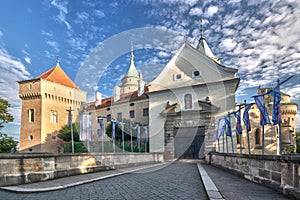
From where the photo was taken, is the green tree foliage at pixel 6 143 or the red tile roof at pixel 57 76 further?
the red tile roof at pixel 57 76

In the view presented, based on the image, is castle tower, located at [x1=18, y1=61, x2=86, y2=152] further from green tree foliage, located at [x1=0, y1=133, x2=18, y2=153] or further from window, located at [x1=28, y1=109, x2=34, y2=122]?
green tree foliage, located at [x1=0, y1=133, x2=18, y2=153]

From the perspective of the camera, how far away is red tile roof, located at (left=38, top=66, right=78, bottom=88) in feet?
155

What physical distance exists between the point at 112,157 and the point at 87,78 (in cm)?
725

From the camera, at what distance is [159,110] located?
2923 centimetres

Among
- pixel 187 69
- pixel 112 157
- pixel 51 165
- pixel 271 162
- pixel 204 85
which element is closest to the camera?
pixel 271 162

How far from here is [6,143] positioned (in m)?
26.6

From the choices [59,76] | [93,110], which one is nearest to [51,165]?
[93,110]

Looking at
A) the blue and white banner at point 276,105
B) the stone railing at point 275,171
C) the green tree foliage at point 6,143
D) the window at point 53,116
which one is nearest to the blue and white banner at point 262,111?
the blue and white banner at point 276,105

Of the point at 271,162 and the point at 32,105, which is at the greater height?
the point at 32,105

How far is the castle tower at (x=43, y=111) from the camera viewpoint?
42594mm

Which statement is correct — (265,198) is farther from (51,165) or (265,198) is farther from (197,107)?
(197,107)

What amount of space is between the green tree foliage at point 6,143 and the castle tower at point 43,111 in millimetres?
15119

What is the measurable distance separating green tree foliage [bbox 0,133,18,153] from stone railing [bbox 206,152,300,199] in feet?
90.2

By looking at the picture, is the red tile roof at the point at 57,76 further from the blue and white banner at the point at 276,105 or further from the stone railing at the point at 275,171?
the blue and white banner at the point at 276,105
